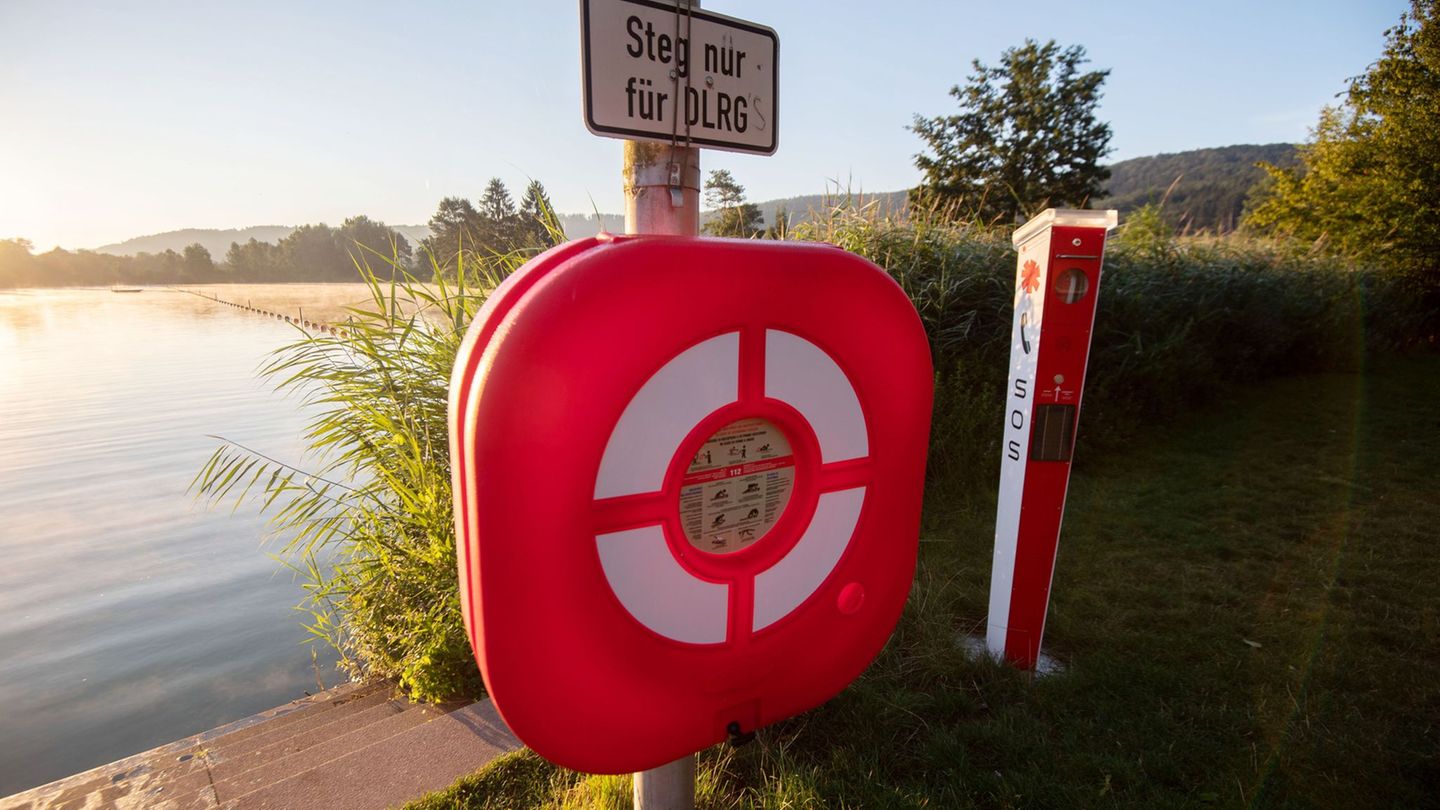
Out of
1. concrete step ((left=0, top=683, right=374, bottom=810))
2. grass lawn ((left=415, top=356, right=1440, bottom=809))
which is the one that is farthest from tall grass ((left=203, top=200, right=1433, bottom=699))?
→ grass lawn ((left=415, top=356, right=1440, bottom=809))

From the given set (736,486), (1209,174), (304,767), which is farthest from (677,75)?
(1209,174)

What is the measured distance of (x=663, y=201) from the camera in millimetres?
1379

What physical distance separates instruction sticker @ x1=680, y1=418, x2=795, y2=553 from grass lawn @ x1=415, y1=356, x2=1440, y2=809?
995 millimetres

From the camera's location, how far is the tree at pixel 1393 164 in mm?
11516

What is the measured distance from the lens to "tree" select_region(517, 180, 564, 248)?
2.83 meters

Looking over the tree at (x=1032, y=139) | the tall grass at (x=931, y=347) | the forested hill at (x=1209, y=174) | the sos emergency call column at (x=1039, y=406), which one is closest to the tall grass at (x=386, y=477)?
the tall grass at (x=931, y=347)

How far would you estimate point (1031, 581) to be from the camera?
236 centimetres

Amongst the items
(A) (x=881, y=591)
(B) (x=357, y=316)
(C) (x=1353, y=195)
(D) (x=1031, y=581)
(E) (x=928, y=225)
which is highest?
(C) (x=1353, y=195)

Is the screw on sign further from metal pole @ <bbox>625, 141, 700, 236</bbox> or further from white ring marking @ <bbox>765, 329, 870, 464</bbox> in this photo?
metal pole @ <bbox>625, 141, 700, 236</bbox>

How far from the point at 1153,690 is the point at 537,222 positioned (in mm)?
3053

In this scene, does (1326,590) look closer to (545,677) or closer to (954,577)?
(954,577)

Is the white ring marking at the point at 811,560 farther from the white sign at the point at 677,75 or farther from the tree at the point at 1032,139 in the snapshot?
the tree at the point at 1032,139

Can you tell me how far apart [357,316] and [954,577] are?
2953 millimetres

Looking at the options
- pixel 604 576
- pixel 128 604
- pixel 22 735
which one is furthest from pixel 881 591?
pixel 128 604
